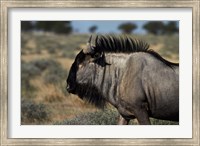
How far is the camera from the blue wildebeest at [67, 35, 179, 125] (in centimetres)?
795

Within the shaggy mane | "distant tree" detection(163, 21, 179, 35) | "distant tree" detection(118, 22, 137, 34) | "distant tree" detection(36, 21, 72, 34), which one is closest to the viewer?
the shaggy mane

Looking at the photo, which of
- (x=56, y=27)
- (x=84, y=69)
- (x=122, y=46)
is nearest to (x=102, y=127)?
(x=84, y=69)

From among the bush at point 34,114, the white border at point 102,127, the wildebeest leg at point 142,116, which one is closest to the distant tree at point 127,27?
the bush at point 34,114

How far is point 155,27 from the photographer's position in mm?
42000

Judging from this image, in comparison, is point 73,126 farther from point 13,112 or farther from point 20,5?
point 20,5

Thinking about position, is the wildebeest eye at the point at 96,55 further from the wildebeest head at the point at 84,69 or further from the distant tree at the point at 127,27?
the distant tree at the point at 127,27

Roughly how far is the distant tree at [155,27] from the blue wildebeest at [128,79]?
32.8 m

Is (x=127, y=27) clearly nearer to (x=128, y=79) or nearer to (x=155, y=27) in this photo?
(x=155, y=27)

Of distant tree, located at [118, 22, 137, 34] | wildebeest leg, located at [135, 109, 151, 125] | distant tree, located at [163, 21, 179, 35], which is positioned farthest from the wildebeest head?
distant tree, located at [118, 22, 137, 34]

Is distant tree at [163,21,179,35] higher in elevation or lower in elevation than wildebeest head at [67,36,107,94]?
higher

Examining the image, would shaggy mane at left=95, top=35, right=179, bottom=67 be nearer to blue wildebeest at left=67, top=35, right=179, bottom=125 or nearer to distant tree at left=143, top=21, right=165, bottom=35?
blue wildebeest at left=67, top=35, right=179, bottom=125

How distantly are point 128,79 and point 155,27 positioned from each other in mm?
34392

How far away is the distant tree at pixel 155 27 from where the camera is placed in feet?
135

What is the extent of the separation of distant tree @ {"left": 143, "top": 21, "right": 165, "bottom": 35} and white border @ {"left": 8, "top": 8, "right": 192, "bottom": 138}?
3299cm
